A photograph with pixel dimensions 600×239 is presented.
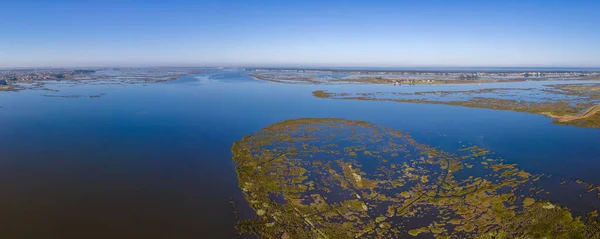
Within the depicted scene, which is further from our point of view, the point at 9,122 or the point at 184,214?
the point at 9,122

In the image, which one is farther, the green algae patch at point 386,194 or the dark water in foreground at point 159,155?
the dark water in foreground at point 159,155

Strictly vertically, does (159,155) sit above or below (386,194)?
above

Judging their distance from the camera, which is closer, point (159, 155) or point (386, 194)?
point (386, 194)

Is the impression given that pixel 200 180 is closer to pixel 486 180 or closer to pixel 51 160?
pixel 51 160

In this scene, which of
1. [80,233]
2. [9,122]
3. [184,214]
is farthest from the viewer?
[9,122]

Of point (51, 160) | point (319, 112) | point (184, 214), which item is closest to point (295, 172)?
point (184, 214)
